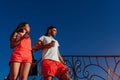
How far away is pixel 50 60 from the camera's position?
5.15m

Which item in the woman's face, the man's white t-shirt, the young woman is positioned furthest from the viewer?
the man's white t-shirt

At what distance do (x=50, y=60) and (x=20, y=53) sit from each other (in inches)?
25.2

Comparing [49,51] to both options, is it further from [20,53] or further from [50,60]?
[20,53]

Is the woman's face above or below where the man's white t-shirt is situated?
above

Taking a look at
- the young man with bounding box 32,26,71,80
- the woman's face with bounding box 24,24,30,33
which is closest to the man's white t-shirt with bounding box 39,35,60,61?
the young man with bounding box 32,26,71,80

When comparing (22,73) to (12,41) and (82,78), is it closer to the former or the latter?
(12,41)

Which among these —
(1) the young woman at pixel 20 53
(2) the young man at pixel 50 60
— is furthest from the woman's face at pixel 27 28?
(2) the young man at pixel 50 60

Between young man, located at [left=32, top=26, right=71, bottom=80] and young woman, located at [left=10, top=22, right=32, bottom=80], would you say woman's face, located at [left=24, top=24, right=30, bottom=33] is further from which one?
young man, located at [left=32, top=26, right=71, bottom=80]

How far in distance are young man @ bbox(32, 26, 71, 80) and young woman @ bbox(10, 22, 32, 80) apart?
0.39 m

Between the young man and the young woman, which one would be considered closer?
the young woman

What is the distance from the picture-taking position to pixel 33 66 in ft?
17.3

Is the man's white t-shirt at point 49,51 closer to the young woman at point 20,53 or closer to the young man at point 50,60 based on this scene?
the young man at point 50,60

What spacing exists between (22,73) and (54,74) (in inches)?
27.0

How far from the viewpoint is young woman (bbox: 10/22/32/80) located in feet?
15.1
